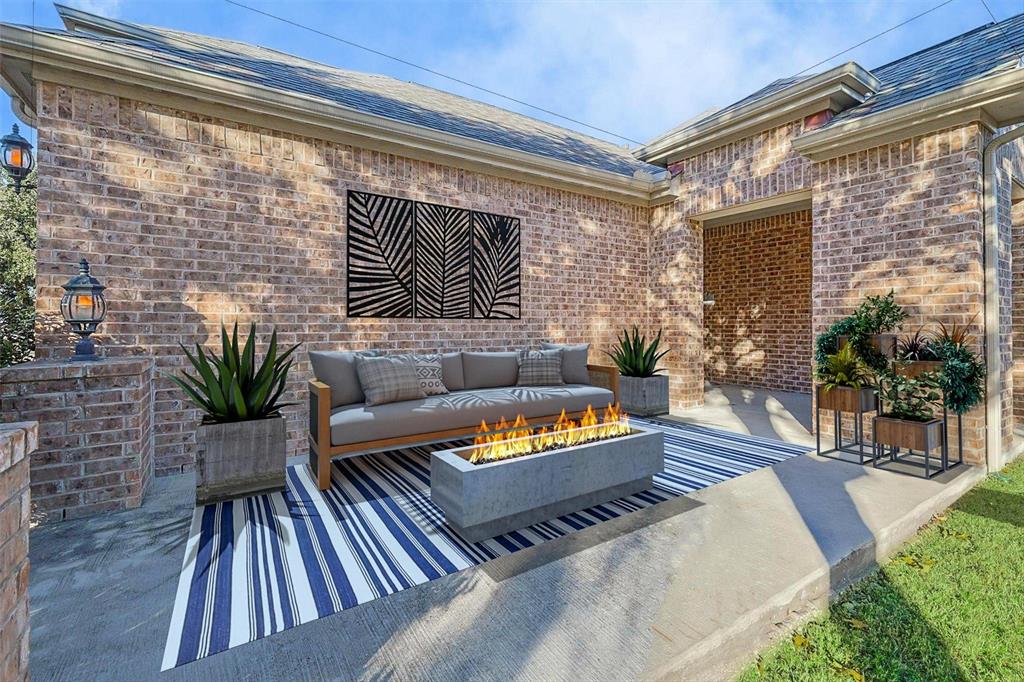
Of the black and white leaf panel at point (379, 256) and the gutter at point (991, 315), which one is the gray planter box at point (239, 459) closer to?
the black and white leaf panel at point (379, 256)

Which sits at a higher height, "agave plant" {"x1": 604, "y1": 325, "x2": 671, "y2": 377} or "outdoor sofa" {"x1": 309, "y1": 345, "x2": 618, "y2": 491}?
"agave plant" {"x1": 604, "y1": 325, "x2": 671, "y2": 377}

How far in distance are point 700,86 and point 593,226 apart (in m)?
11.5

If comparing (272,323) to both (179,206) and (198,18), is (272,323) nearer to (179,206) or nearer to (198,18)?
(179,206)

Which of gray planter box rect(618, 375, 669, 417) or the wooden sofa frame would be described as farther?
gray planter box rect(618, 375, 669, 417)

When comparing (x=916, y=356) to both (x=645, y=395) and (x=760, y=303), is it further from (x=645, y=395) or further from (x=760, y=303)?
(x=760, y=303)

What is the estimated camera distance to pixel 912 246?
4.14 m

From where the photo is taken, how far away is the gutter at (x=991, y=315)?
3.83 metres

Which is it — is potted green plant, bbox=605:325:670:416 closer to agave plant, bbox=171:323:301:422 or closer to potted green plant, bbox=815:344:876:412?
potted green plant, bbox=815:344:876:412

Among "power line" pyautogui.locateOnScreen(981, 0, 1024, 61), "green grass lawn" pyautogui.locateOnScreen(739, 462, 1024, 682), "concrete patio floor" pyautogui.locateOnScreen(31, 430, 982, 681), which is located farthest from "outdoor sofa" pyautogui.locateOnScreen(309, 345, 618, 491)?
"power line" pyautogui.locateOnScreen(981, 0, 1024, 61)

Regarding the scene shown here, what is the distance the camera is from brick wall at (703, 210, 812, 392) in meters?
7.95

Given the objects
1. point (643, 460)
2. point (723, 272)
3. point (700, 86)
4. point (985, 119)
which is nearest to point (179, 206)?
point (643, 460)

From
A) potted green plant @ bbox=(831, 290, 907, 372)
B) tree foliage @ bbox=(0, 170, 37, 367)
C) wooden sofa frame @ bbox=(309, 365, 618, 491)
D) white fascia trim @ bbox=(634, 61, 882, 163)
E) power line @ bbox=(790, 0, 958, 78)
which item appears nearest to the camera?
tree foliage @ bbox=(0, 170, 37, 367)

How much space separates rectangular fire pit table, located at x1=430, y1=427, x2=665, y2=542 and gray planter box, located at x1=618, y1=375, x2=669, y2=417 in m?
2.70

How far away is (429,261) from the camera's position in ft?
16.9
